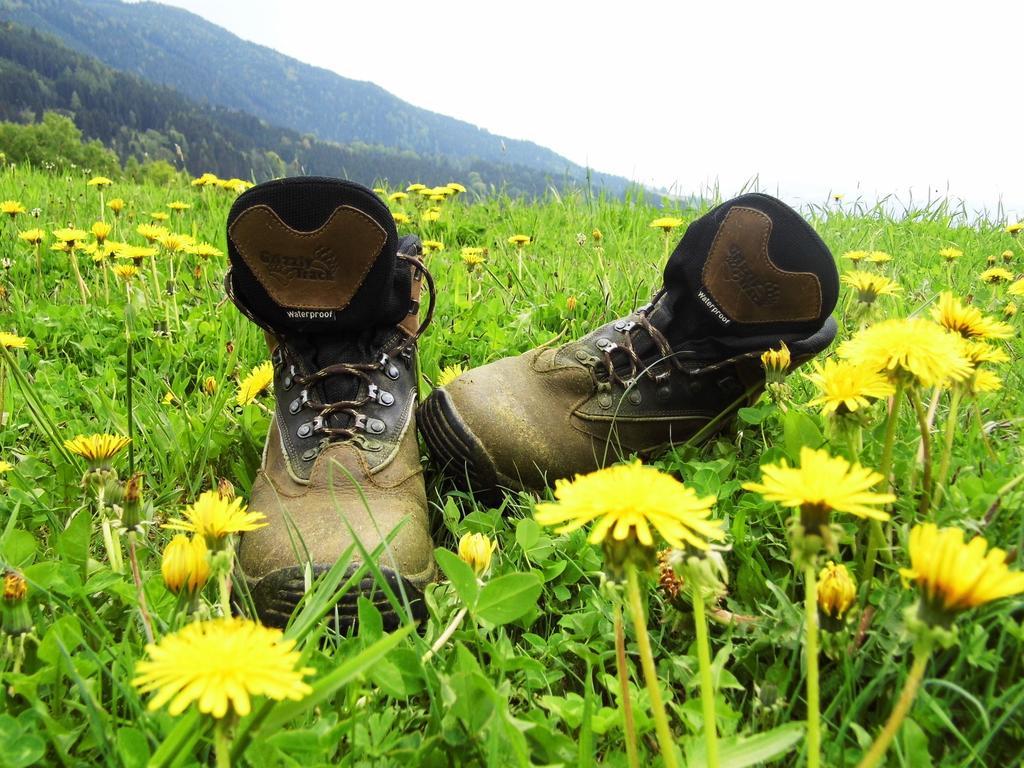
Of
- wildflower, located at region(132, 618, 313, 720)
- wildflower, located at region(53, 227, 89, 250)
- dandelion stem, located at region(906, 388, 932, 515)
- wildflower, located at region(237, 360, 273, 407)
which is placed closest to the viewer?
wildflower, located at region(132, 618, 313, 720)

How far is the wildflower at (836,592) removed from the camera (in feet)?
2.83

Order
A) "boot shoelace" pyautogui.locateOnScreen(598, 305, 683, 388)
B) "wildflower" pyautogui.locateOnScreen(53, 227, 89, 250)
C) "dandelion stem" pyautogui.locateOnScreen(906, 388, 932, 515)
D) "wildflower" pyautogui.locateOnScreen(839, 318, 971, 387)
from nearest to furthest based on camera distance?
"wildflower" pyautogui.locateOnScreen(839, 318, 971, 387)
"dandelion stem" pyautogui.locateOnScreen(906, 388, 932, 515)
"boot shoelace" pyautogui.locateOnScreen(598, 305, 683, 388)
"wildflower" pyautogui.locateOnScreen(53, 227, 89, 250)

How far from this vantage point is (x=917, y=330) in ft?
3.21

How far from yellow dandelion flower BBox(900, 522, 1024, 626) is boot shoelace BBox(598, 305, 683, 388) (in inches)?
43.0

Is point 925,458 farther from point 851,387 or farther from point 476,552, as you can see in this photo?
point 476,552

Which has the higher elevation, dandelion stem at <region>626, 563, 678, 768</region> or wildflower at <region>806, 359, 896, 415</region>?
wildflower at <region>806, 359, 896, 415</region>

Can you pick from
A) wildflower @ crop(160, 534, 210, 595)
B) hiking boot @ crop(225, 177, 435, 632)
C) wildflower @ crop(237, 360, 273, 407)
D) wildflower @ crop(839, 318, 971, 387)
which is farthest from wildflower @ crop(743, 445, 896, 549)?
wildflower @ crop(237, 360, 273, 407)

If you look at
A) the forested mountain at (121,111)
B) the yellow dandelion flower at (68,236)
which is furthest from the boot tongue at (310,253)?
the forested mountain at (121,111)

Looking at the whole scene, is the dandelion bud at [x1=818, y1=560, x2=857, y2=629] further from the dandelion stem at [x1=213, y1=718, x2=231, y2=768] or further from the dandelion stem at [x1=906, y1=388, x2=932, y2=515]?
the dandelion stem at [x1=213, y1=718, x2=231, y2=768]

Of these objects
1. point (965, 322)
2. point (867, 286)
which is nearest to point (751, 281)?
point (867, 286)

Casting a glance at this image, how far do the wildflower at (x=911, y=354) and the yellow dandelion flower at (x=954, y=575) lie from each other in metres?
0.38

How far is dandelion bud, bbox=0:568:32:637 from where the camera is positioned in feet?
2.95

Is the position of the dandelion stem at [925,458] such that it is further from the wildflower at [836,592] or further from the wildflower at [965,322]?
the wildflower at [836,592]

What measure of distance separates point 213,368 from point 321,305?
0.91 meters
